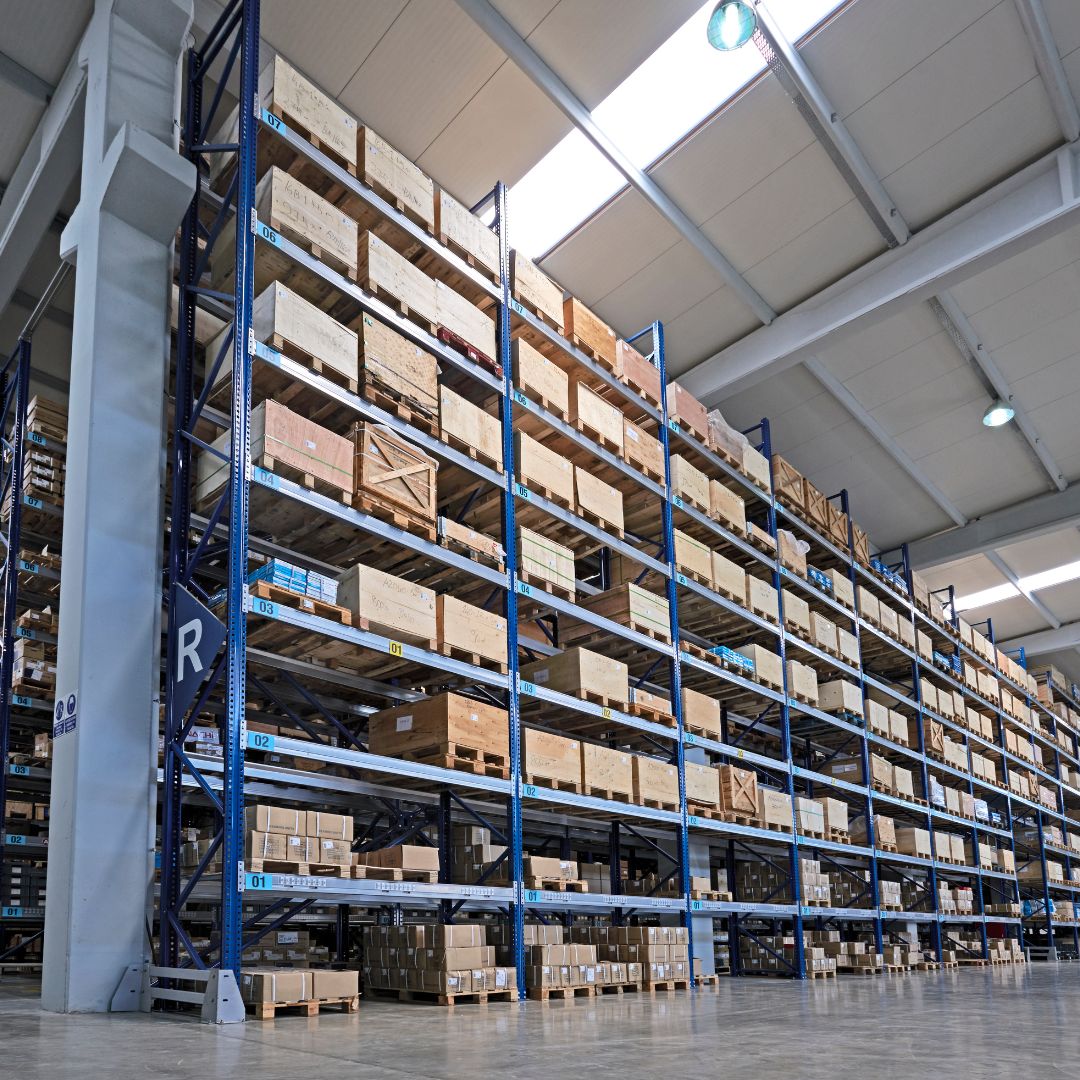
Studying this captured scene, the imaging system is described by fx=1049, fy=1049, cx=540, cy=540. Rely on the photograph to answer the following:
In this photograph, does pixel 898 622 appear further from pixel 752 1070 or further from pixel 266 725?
pixel 752 1070

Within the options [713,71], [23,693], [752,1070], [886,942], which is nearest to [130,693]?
[23,693]

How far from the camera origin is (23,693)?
1089 centimetres

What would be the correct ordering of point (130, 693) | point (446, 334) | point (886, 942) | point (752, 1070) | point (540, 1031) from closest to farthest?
point (752, 1070)
point (540, 1031)
point (130, 693)
point (446, 334)
point (886, 942)

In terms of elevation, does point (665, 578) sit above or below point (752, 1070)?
above

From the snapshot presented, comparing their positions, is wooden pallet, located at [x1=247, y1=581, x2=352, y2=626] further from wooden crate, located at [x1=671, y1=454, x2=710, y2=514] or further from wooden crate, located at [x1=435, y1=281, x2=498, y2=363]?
wooden crate, located at [x1=671, y1=454, x2=710, y2=514]

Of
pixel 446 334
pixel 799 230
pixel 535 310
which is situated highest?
pixel 799 230

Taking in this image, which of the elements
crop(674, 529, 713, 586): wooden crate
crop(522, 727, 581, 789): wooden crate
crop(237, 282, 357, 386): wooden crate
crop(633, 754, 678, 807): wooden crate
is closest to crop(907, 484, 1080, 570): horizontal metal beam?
crop(674, 529, 713, 586): wooden crate

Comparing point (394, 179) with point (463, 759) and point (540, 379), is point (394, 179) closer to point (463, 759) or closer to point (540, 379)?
point (540, 379)

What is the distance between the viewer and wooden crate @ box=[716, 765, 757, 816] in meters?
12.1

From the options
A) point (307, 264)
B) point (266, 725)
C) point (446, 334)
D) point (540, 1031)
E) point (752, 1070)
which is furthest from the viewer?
point (266, 725)

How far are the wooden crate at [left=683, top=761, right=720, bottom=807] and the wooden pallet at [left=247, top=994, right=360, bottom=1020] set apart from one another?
5.05m

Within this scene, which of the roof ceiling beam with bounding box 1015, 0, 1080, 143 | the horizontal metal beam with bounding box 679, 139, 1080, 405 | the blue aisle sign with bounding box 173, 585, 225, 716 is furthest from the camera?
the horizontal metal beam with bounding box 679, 139, 1080, 405

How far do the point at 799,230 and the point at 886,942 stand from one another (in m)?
11.3

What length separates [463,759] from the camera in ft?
28.2
